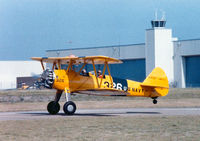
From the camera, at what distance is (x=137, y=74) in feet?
228

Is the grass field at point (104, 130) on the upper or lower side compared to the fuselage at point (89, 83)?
lower

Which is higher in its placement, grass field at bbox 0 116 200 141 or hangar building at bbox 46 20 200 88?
hangar building at bbox 46 20 200 88

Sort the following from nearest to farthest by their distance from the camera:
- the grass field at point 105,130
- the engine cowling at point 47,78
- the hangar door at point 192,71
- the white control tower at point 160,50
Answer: the grass field at point 105,130
the engine cowling at point 47,78
the hangar door at point 192,71
the white control tower at point 160,50

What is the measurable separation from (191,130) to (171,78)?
5275 centimetres

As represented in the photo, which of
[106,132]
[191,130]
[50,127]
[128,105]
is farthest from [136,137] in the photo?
[128,105]

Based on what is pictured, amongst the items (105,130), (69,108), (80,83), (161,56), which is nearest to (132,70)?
(161,56)

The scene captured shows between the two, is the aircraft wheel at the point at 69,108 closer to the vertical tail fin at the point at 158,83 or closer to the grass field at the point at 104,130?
the grass field at the point at 104,130

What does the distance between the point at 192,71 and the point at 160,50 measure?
5.54 metres

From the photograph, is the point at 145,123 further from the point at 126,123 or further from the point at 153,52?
the point at 153,52

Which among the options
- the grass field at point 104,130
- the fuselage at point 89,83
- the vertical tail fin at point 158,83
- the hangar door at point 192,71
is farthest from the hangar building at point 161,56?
the grass field at point 104,130

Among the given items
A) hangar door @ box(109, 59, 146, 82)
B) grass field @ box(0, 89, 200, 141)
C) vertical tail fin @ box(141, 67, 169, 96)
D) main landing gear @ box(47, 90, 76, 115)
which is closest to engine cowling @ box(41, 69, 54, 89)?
main landing gear @ box(47, 90, 76, 115)

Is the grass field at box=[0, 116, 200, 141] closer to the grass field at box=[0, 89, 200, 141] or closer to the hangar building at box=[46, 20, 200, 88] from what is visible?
the grass field at box=[0, 89, 200, 141]

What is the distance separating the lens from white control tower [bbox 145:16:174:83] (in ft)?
219

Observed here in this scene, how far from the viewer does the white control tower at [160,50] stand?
66875 millimetres
